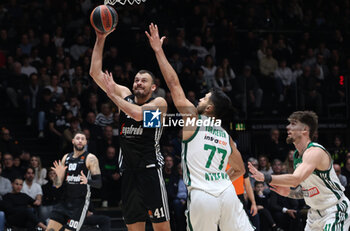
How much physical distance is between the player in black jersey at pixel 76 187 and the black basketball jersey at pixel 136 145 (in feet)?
5.44

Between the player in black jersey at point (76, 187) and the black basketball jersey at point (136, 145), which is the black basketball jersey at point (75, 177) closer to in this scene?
the player in black jersey at point (76, 187)

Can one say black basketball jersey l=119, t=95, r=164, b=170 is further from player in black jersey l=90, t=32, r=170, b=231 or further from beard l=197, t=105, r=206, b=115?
beard l=197, t=105, r=206, b=115

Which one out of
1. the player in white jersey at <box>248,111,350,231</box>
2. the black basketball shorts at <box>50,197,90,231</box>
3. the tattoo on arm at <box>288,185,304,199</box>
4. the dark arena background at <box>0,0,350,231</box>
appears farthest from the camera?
the dark arena background at <box>0,0,350,231</box>

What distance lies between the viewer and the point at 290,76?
14492 millimetres

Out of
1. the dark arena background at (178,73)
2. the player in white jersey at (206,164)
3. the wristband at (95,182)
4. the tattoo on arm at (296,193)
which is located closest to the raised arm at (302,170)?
the player in white jersey at (206,164)

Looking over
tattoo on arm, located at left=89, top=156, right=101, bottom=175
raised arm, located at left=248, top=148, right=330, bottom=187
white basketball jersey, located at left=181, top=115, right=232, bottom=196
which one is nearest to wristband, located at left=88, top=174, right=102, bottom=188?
tattoo on arm, located at left=89, top=156, right=101, bottom=175

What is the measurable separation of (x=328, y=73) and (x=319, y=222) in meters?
10.1

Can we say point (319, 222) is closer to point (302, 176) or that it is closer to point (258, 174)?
point (302, 176)

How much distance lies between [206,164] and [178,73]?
8136 millimetres

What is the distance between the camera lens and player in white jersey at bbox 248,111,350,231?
208 inches

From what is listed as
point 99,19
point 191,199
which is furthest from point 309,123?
point 99,19

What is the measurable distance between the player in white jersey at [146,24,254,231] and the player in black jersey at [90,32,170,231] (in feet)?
3.52

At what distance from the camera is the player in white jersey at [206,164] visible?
4.83 m

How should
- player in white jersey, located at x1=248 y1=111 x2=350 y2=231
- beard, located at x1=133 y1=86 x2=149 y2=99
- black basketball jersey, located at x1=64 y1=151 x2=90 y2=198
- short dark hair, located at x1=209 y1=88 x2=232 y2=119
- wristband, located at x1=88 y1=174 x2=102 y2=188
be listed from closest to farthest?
short dark hair, located at x1=209 y1=88 x2=232 y2=119, player in white jersey, located at x1=248 y1=111 x2=350 y2=231, beard, located at x1=133 y1=86 x2=149 y2=99, wristband, located at x1=88 y1=174 x2=102 y2=188, black basketball jersey, located at x1=64 y1=151 x2=90 y2=198
